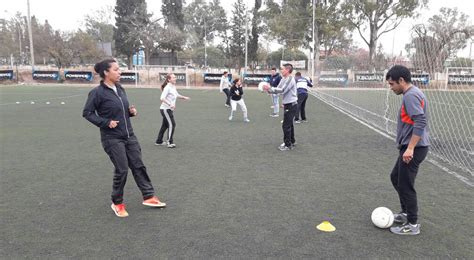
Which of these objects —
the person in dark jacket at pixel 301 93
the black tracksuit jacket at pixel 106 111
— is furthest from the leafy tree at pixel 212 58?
the black tracksuit jacket at pixel 106 111

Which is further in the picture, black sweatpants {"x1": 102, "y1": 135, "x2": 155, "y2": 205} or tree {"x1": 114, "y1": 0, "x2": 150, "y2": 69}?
tree {"x1": 114, "y1": 0, "x2": 150, "y2": 69}

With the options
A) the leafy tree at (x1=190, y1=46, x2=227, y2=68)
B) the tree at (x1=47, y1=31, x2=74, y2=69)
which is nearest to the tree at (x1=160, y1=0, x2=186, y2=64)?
the leafy tree at (x1=190, y1=46, x2=227, y2=68)

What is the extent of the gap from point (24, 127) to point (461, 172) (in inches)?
427

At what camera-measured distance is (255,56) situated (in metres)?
50.0

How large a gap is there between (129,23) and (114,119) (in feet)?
176

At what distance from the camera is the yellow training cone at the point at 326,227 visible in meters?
3.97

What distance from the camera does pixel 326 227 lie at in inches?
157

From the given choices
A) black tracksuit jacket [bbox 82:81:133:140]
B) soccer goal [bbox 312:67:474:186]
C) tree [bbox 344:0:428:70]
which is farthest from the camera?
tree [bbox 344:0:428:70]

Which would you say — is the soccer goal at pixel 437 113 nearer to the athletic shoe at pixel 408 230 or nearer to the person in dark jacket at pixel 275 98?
the athletic shoe at pixel 408 230

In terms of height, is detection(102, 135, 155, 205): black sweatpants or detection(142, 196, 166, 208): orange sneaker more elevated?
detection(102, 135, 155, 205): black sweatpants

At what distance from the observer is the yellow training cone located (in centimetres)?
397

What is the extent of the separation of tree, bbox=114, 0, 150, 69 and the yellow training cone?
52.4 m

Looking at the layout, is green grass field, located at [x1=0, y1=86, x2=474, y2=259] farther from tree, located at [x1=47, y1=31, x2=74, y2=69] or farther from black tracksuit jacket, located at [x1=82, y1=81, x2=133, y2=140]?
tree, located at [x1=47, y1=31, x2=74, y2=69]

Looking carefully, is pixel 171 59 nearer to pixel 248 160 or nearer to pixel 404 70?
pixel 248 160
